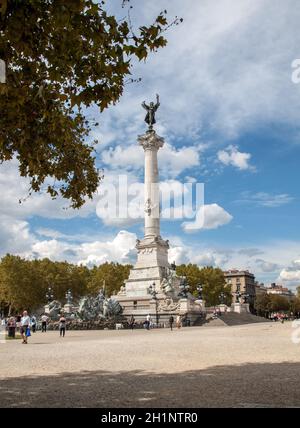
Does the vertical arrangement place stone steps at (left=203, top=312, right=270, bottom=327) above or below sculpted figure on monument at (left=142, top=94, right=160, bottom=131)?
below

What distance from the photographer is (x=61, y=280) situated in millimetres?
85875

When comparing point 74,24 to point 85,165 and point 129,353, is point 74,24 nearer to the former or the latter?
point 85,165

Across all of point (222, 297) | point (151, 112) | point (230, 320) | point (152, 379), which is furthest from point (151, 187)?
point (152, 379)

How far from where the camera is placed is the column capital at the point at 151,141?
6638 cm

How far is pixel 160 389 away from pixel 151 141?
58.0 m

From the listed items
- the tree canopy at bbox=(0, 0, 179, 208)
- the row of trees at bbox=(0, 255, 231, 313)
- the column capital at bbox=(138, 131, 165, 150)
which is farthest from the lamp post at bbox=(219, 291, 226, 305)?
the tree canopy at bbox=(0, 0, 179, 208)

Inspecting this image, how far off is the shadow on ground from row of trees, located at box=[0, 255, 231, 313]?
67396 mm

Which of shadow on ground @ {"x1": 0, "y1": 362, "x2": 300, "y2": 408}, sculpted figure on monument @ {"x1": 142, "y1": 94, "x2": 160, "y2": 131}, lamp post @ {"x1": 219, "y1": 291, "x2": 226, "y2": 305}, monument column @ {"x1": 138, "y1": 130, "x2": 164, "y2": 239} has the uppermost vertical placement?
sculpted figure on monument @ {"x1": 142, "y1": 94, "x2": 160, "y2": 131}

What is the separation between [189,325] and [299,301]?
91.3 m

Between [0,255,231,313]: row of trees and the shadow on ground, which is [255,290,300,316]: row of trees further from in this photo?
the shadow on ground

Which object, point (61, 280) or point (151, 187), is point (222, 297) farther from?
point (151, 187)

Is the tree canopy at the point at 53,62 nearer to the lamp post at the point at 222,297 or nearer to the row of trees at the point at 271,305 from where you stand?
the lamp post at the point at 222,297

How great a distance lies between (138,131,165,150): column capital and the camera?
66.4 meters
